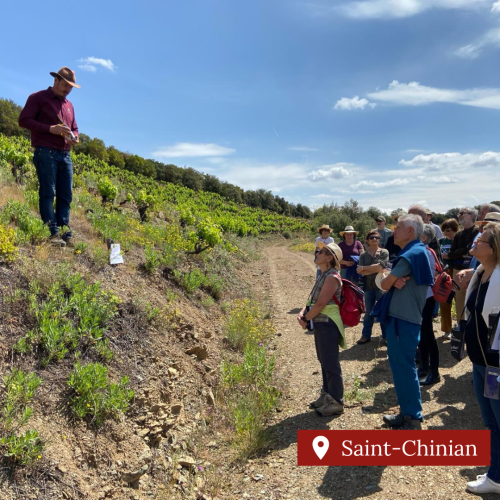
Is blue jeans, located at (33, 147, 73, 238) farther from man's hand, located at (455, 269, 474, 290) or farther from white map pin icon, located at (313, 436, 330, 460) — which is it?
man's hand, located at (455, 269, 474, 290)

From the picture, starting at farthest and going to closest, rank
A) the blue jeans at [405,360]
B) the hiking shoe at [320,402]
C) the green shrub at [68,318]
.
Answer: the hiking shoe at [320,402], the blue jeans at [405,360], the green shrub at [68,318]

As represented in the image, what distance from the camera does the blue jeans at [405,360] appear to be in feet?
11.2

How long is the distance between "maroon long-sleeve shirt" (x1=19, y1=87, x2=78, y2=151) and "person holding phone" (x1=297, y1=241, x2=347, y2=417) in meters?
3.84

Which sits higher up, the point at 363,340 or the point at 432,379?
the point at 363,340

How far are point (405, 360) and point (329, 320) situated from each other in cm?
81

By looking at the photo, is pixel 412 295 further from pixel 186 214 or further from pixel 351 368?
pixel 186 214

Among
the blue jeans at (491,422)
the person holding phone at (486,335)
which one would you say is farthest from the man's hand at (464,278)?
the blue jeans at (491,422)

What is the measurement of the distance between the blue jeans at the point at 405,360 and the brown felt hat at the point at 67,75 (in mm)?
4984

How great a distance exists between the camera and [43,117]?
4977mm

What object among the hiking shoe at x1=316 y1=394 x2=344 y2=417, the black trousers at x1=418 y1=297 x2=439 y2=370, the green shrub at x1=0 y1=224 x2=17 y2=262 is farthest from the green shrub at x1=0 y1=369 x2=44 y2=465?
the black trousers at x1=418 y1=297 x2=439 y2=370

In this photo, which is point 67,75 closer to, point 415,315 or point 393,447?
point 415,315

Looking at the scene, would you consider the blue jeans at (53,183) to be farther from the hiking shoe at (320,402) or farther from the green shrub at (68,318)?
the hiking shoe at (320,402)

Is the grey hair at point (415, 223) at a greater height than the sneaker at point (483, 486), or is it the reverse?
the grey hair at point (415, 223)

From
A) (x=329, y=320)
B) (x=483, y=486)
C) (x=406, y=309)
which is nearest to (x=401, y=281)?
(x=406, y=309)
